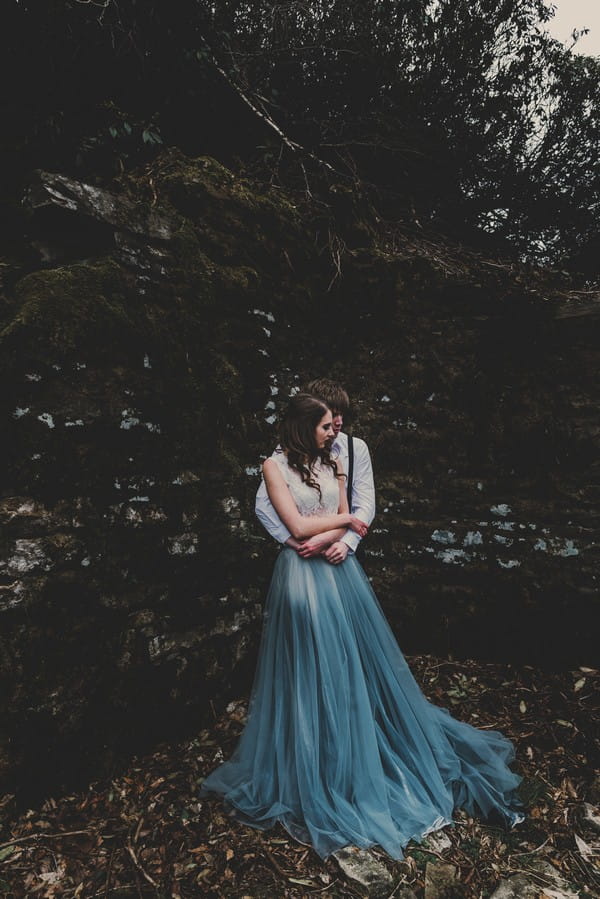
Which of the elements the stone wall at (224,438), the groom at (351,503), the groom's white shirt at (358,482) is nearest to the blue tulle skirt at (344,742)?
the groom at (351,503)

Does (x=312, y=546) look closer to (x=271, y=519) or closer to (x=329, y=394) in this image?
(x=271, y=519)

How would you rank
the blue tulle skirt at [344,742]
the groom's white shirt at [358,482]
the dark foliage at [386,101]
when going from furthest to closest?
1. the dark foliage at [386,101]
2. the groom's white shirt at [358,482]
3. the blue tulle skirt at [344,742]

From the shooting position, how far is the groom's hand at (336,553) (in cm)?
288

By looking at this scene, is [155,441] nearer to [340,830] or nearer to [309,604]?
[309,604]

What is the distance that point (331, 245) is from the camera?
4.50 m

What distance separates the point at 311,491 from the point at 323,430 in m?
0.36

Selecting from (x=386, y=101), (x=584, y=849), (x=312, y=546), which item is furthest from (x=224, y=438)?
(x=386, y=101)

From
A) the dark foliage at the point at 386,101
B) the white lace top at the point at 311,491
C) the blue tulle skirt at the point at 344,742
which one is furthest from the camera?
the dark foliage at the point at 386,101

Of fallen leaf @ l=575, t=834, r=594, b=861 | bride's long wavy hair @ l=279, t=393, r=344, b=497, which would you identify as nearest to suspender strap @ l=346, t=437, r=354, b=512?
bride's long wavy hair @ l=279, t=393, r=344, b=497

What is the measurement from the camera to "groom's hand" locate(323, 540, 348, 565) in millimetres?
2883

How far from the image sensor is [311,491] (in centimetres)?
292


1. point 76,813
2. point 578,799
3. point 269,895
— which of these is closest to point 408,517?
point 578,799

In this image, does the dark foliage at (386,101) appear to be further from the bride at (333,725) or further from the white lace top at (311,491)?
the bride at (333,725)

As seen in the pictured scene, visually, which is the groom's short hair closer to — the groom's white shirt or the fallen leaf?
the groom's white shirt
